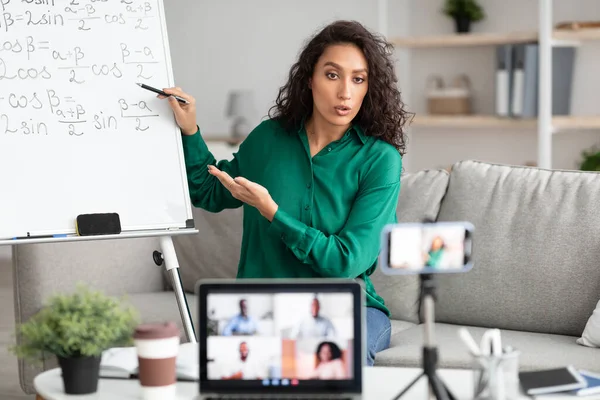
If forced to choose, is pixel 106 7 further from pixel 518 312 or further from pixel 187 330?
pixel 518 312

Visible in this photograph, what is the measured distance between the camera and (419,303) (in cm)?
276

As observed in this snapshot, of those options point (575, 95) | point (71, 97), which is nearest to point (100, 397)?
point (71, 97)

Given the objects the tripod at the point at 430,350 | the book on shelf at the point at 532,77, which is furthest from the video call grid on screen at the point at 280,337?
the book on shelf at the point at 532,77

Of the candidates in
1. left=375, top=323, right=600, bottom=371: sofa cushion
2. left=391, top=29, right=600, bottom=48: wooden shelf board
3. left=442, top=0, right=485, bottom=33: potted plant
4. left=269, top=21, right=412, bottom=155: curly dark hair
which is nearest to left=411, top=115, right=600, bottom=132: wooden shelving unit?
left=391, top=29, right=600, bottom=48: wooden shelf board

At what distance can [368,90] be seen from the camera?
2.34m

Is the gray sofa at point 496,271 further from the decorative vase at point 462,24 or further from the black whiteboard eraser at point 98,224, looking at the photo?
the decorative vase at point 462,24

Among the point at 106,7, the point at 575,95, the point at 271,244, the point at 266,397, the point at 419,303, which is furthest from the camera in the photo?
the point at 575,95

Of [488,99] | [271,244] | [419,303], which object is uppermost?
[488,99]

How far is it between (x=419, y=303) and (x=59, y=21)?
4.35 ft

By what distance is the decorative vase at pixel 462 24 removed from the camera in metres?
4.87

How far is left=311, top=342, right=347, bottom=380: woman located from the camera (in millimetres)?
1463

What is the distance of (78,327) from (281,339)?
13.8 inches

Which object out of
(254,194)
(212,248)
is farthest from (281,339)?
(212,248)

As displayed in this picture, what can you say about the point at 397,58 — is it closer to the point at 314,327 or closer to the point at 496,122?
the point at 496,122
